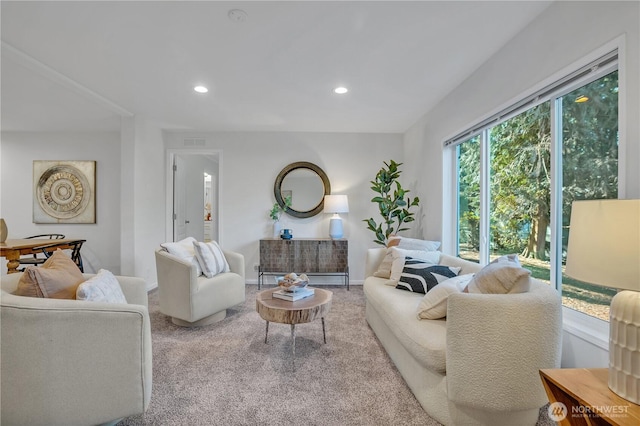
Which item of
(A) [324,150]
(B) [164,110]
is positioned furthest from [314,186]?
(B) [164,110]

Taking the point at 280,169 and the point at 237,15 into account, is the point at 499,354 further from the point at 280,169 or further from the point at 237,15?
the point at 280,169

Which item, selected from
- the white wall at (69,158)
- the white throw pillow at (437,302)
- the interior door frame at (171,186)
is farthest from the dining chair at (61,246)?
the white throw pillow at (437,302)

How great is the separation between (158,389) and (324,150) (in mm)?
3724

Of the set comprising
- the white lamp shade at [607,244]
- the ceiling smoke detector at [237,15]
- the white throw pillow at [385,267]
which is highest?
the ceiling smoke detector at [237,15]

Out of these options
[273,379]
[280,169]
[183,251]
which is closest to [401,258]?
[273,379]

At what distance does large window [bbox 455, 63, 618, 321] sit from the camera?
164 centimetres

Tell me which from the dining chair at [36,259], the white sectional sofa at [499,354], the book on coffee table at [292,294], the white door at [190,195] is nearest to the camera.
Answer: the white sectional sofa at [499,354]

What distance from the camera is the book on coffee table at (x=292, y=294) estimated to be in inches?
92.3

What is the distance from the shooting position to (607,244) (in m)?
0.95

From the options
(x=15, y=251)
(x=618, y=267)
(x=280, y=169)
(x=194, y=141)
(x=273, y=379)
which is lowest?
(x=273, y=379)

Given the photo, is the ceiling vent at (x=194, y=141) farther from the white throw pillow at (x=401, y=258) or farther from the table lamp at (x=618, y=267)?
the table lamp at (x=618, y=267)

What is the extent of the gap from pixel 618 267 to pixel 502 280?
2.21 ft

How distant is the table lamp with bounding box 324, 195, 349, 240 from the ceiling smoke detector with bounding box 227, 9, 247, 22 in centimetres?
276

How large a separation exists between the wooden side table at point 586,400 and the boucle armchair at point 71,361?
177 centimetres
